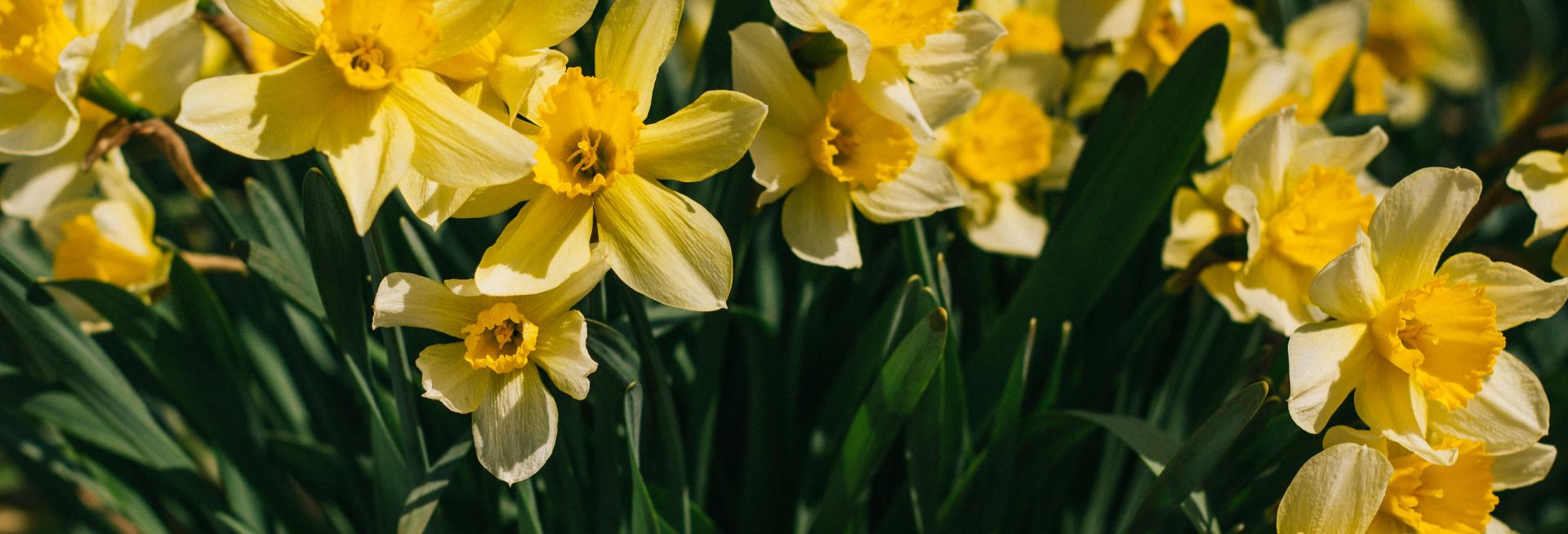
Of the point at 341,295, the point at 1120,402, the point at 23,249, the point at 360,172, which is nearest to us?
the point at 360,172

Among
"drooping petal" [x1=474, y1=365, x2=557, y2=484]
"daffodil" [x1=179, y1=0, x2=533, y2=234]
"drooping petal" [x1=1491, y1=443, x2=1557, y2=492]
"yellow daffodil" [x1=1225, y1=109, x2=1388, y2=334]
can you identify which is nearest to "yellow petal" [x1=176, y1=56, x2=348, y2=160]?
"daffodil" [x1=179, y1=0, x2=533, y2=234]

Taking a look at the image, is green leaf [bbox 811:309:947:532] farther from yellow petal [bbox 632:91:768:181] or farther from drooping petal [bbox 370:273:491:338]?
drooping petal [bbox 370:273:491:338]

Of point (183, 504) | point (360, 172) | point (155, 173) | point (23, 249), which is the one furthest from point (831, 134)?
point (155, 173)

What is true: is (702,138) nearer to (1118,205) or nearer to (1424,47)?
(1118,205)

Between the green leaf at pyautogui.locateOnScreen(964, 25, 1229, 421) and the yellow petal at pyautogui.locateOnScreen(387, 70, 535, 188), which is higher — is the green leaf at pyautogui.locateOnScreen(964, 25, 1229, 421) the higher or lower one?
the lower one

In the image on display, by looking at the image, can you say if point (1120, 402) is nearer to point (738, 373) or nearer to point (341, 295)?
point (738, 373)

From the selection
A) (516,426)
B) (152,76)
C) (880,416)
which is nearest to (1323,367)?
(880,416)

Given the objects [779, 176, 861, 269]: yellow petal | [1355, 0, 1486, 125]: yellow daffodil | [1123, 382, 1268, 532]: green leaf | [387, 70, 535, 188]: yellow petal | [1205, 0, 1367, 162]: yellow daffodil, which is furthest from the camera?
[1355, 0, 1486, 125]: yellow daffodil
